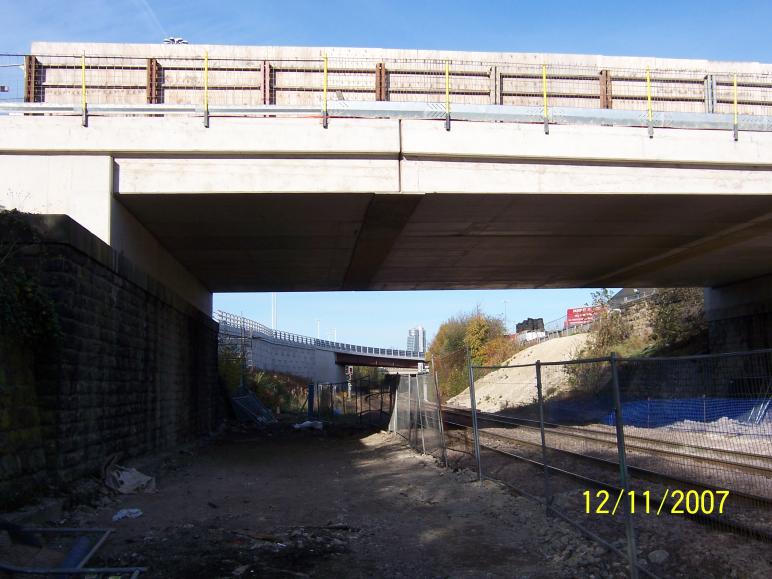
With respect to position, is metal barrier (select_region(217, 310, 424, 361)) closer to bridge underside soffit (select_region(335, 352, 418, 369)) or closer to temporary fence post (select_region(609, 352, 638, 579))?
bridge underside soffit (select_region(335, 352, 418, 369))

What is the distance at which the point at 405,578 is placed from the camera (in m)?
6.70

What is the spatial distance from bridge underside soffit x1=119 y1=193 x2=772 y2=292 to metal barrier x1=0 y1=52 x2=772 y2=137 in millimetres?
1574

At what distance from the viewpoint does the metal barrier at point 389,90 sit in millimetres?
13172

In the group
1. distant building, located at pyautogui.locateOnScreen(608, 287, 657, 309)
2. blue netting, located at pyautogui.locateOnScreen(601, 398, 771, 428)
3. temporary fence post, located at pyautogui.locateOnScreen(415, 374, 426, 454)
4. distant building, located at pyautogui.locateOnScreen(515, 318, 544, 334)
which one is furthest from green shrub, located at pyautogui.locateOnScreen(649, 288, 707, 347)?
distant building, located at pyautogui.locateOnScreen(515, 318, 544, 334)

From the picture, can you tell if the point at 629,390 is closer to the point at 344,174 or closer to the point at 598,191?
the point at 598,191

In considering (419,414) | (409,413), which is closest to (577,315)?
(409,413)

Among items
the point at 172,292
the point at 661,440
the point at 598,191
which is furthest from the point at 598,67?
the point at 172,292

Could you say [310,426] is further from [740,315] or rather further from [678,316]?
[678,316]

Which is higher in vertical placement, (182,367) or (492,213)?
(492,213)

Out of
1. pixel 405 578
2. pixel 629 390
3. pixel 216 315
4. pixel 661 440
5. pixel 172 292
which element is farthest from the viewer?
pixel 216 315

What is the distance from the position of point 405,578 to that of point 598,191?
29.5 ft

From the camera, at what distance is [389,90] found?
14.7 meters
